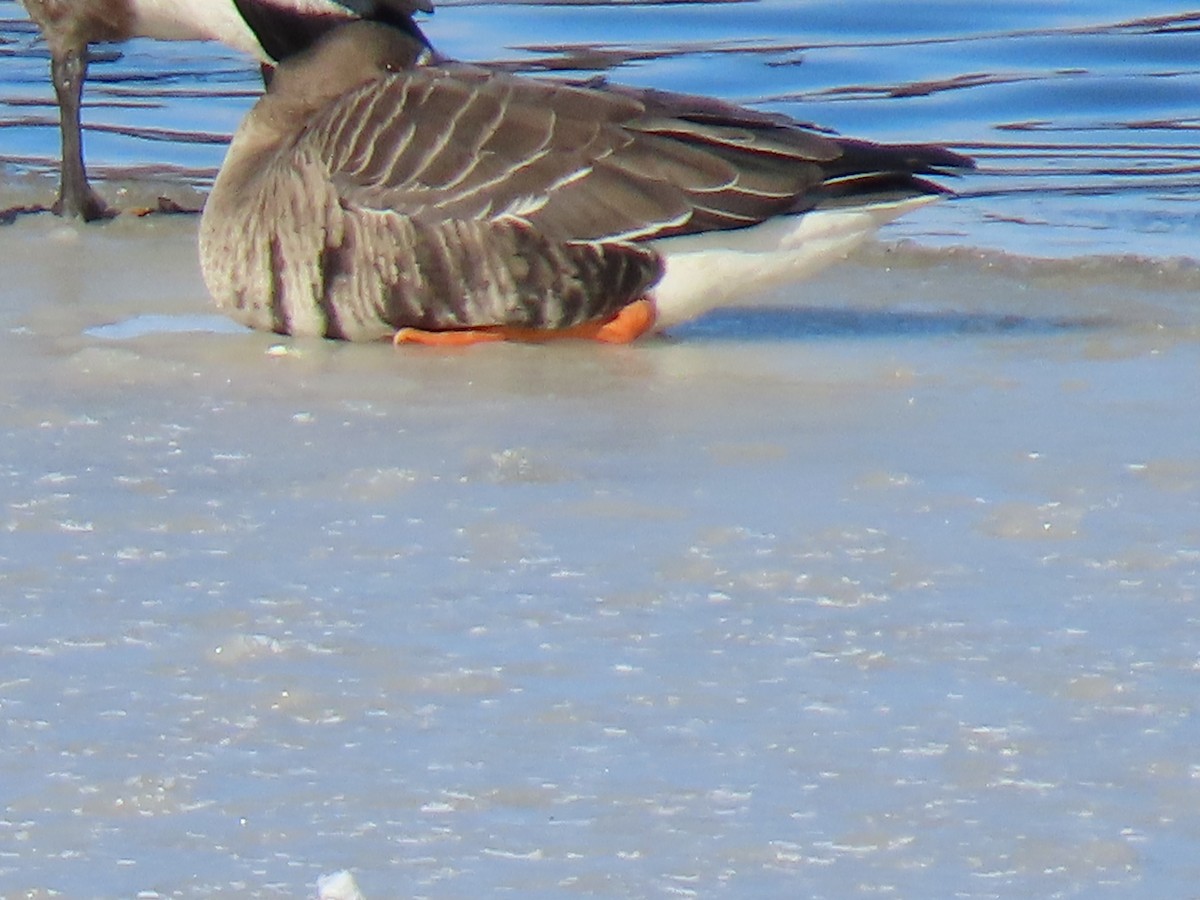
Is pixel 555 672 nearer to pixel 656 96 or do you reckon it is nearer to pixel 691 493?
pixel 691 493

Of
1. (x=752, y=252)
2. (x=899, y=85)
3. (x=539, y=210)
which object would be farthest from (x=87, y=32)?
(x=899, y=85)

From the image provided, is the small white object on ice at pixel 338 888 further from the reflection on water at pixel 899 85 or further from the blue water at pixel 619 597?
the reflection on water at pixel 899 85

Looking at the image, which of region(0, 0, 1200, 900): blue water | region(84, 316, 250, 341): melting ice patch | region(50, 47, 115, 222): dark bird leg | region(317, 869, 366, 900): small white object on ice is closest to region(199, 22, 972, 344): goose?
region(0, 0, 1200, 900): blue water

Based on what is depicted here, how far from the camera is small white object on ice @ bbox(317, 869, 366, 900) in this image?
8.19 feet

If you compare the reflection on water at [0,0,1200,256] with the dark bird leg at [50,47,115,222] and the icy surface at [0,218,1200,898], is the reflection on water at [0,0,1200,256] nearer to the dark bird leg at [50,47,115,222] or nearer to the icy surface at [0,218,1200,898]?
the dark bird leg at [50,47,115,222]

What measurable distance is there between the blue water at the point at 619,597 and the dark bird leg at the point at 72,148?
76 centimetres

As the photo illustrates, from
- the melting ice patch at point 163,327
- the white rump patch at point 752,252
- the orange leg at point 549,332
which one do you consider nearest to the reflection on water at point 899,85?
the white rump patch at point 752,252

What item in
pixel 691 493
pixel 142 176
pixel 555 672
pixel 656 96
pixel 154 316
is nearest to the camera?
pixel 555 672

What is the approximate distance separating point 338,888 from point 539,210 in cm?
298

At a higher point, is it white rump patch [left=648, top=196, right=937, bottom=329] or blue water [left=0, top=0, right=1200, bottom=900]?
white rump patch [left=648, top=196, right=937, bottom=329]

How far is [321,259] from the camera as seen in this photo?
5445 mm

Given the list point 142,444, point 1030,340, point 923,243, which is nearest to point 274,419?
point 142,444

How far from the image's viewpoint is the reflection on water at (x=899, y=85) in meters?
8.27

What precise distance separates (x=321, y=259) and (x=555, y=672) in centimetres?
244
